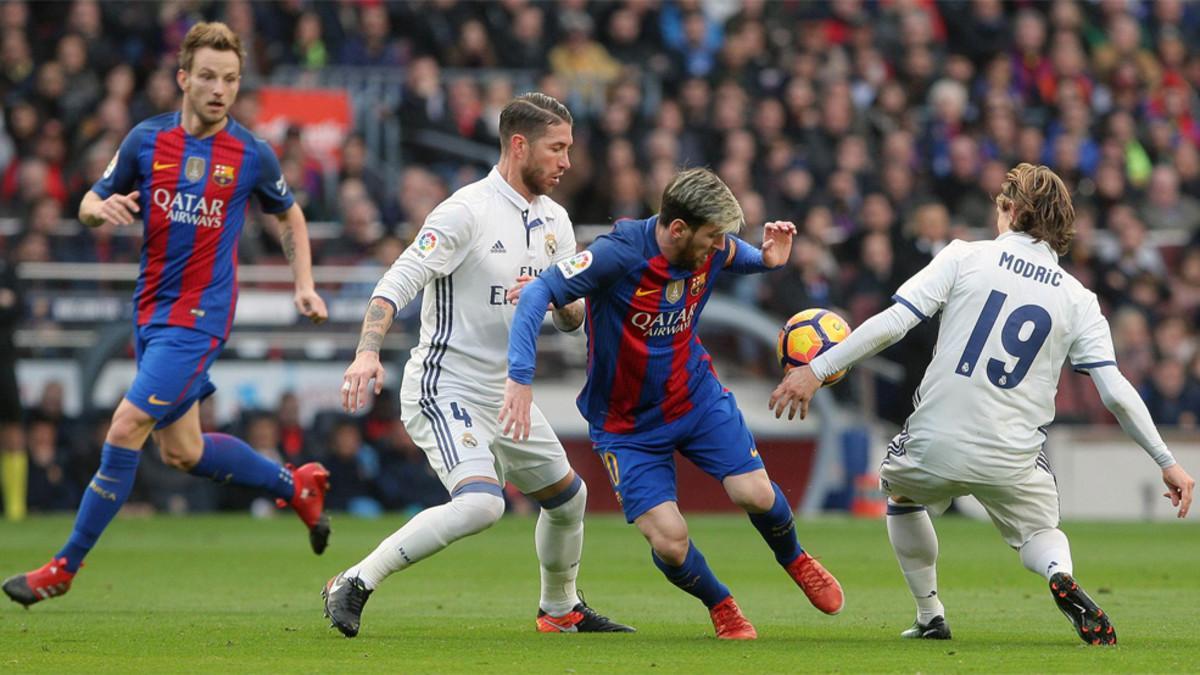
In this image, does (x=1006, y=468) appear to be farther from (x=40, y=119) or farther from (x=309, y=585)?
(x=40, y=119)

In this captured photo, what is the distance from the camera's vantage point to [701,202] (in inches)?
→ 303

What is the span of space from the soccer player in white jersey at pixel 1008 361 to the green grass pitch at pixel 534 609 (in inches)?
25.2

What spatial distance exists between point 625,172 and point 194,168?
9.66 meters

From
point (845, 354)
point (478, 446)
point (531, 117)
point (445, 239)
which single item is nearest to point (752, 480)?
point (845, 354)

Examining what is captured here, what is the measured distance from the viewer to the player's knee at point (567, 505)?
8.52 m

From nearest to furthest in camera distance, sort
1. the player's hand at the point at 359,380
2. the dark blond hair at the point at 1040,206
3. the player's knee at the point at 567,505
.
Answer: the player's hand at the point at 359,380, the dark blond hair at the point at 1040,206, the player's knee at the point at 567,505

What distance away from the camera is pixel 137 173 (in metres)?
9.38

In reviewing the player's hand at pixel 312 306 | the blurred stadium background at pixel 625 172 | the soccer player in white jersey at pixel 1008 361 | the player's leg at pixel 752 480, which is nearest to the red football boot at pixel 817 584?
the player's leg at pixel 752 480

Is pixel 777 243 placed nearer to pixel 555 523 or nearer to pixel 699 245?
pixel 699 245

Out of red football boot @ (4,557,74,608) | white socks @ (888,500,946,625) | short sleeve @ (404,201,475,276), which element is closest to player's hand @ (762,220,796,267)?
white socks @ (888,500,946,625)

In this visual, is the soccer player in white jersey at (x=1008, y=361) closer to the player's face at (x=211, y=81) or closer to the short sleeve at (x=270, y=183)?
the short sleeve at (x=270, y=183)

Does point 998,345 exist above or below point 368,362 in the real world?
above

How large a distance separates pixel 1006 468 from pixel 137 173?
455cm

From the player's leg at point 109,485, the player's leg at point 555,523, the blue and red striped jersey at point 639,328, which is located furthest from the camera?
the player's leg at point 109,485
